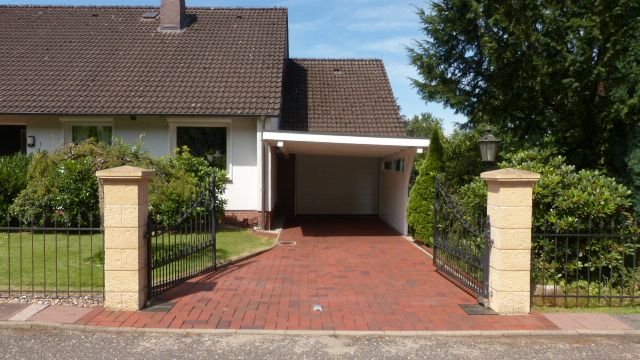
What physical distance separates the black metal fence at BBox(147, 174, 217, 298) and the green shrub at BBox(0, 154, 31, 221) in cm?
626

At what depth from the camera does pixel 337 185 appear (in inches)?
757

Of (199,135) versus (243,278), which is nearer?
(243,278)

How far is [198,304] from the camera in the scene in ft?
21.9

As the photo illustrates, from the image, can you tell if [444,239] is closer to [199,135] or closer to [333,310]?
[333,310]

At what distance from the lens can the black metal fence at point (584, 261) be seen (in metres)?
7.38

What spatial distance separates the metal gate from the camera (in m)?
6.83

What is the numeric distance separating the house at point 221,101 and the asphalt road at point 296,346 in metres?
6.39

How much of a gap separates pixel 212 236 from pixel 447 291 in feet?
12.3

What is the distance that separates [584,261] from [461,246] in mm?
1922

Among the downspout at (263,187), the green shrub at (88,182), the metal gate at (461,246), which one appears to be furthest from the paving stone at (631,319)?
the downspout at (263,187)

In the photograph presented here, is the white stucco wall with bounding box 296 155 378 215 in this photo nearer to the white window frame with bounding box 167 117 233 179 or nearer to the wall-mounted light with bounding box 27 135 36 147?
the white window frame with bounding box 167 117 233 179

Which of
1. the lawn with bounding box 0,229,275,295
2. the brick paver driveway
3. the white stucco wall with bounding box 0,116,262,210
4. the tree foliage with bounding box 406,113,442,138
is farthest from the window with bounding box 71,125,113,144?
the tree foliage with bounding box 406,113,442,138

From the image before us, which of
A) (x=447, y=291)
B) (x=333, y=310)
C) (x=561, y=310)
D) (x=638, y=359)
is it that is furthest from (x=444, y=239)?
(x=638, y=359)

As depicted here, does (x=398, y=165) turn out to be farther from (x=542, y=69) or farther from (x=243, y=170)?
(x=542, y=69)
